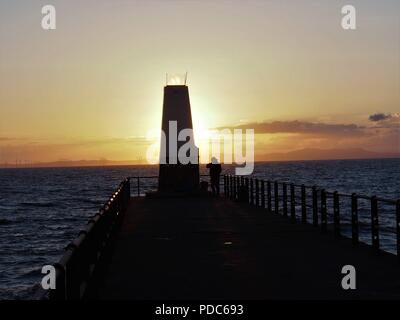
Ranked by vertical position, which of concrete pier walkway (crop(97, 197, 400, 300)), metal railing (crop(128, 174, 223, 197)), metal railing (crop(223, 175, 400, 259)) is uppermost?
metal railing (crop(223, 175, 400, 259))

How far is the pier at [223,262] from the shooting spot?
1020 centimetres

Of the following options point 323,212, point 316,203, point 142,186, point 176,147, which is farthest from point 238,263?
point 142,186

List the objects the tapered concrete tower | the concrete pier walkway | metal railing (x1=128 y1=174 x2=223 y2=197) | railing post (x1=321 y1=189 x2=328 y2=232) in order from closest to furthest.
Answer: the concrete pier walkway → railing post (x1=321 y1=189 x2=328 y2=232) → the tapered concrete tower → metal railing (x1=128 y1=174 x2=223 y2=197)

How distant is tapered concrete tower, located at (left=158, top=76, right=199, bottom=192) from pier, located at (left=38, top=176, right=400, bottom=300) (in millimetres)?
15009

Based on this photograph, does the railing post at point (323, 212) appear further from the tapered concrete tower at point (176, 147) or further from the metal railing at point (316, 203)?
the tapered concrete tower at point (176, 147)

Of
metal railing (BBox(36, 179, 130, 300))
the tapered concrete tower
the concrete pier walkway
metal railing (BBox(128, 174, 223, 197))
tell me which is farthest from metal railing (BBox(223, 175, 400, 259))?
metal railing (BBox(128, 174, 223, 197))

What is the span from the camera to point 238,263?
43.6ft

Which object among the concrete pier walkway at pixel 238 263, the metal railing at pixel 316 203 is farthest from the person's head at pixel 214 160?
the concrete pier walkway at pixel 238 263

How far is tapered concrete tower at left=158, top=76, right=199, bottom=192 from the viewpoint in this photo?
36.8 meters

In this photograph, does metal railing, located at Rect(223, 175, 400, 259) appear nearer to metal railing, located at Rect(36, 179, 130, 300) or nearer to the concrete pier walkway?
the concrete pier walkway

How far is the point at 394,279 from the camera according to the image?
11445 millimetres

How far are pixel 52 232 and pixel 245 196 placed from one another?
17.2 meters
